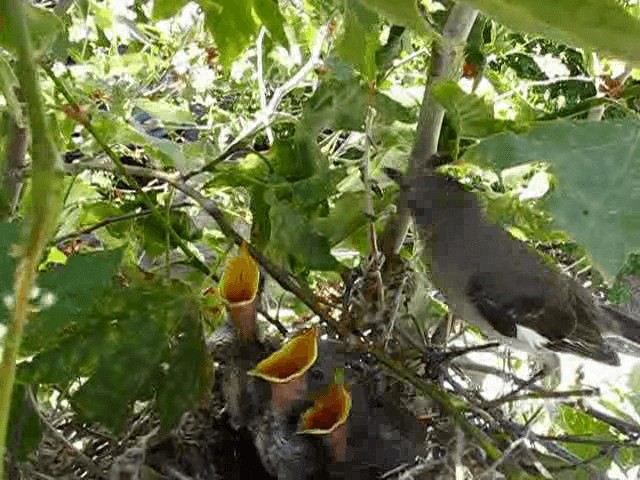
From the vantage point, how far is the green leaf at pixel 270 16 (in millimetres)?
590

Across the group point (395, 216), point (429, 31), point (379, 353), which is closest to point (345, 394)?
point (379, 353)

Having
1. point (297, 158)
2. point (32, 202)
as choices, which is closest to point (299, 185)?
point (297, 158)

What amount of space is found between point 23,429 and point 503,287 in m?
0.36

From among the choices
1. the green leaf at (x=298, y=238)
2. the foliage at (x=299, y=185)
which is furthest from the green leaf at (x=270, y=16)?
the green leaf at (x=298, y=238)

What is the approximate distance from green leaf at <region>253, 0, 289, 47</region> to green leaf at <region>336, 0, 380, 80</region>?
48mm

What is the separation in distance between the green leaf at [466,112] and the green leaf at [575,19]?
22 cm

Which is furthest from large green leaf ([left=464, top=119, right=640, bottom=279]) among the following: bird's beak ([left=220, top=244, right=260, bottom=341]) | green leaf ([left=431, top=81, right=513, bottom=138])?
bird's beak ([left=220, top=244, right=260, bottom=341])

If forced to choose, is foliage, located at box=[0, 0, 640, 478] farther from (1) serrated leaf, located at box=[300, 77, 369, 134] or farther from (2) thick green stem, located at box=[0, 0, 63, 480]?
(2) thick green stem, located at box=[0, 0, 63, 480]

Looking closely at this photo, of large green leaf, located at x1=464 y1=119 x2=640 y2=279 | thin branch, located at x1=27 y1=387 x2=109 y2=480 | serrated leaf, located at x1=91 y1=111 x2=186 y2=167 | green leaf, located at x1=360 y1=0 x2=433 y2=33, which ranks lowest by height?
thin branch, located at x1=27 y1=387 x2=109 y2=480

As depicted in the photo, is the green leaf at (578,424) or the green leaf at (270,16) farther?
the green leaf at (578,424)

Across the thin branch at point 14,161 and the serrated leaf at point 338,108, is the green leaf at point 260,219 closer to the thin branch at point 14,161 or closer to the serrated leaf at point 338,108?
the serrated leaf at point 338,108

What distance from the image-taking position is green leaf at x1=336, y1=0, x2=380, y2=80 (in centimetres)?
52

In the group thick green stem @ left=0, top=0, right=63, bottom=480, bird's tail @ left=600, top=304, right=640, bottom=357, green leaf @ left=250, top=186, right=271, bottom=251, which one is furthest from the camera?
bird's tail @ left=600, top=304, right=640, bottom=357

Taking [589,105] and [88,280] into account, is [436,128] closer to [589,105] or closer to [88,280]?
[589,105]
